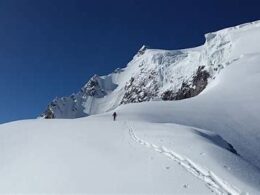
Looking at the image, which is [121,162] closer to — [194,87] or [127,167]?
[127,167]

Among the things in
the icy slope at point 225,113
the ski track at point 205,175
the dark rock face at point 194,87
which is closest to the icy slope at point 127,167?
the ski track at point 205,175

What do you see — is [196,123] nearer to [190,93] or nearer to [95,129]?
[95,129]

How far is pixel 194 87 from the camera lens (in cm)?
14600

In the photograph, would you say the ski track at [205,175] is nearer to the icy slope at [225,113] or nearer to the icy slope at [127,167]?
the icy slope at [127,167]

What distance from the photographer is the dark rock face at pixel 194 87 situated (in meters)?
134

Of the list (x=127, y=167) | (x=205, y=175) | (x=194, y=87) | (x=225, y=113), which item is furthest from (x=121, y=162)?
(x=194, y=87)

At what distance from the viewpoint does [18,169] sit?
58.0 ft

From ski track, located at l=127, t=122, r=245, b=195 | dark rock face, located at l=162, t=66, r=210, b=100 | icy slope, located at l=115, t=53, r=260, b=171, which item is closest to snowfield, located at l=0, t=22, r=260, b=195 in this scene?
ski track, located at l=127, t=122, r=245, b=195

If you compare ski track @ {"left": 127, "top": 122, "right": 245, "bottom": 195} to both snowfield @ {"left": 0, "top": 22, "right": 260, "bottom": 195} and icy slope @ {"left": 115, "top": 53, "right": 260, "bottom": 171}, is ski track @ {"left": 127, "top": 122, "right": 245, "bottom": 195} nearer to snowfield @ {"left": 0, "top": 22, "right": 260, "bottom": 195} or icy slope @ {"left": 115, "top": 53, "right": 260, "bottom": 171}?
snowfield @ {"left": 0, "top": 22, "right": 260, "bottom": 195}

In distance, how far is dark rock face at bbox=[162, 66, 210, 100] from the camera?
133725 mm

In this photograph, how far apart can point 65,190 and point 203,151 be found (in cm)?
579

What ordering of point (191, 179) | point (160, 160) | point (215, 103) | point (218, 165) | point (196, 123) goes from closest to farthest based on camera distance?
point (191, 179) → point (218, 165) → point (160, 160) → point (196, 123) → point (215, 103)

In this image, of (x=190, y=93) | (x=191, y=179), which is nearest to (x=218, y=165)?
(x=191, y=179)

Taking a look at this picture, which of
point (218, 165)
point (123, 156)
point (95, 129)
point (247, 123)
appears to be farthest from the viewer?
point (247, 123)
